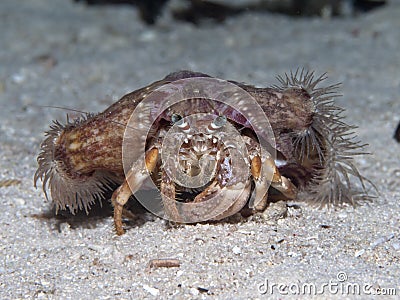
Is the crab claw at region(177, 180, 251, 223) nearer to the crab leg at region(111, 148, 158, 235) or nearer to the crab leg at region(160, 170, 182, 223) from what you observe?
the crab leg at region(160, 170, 182, 223)

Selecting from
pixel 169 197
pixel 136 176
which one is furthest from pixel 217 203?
pixel 136 176

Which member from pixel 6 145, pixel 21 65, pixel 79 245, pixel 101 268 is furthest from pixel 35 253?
pixel 21 65

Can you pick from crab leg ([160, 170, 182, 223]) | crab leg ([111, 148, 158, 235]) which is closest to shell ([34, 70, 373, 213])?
crab leg ([111, 148, 158, 235])

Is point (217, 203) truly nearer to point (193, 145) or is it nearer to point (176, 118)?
point (193, 145)

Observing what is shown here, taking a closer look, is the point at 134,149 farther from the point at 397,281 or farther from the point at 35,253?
the point at 397,281

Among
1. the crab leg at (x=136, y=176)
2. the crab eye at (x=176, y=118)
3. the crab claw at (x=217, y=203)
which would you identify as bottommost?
the crab claw at (x=217, y=203)

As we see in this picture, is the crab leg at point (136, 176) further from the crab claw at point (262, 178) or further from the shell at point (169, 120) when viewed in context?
the crab claw at point (262, 178)

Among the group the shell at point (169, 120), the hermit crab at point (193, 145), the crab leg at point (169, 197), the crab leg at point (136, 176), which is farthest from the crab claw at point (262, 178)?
the crab leg at point (136, 176)

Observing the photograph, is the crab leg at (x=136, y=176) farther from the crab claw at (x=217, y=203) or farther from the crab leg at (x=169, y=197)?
the crab claw at (x=217, y=203)

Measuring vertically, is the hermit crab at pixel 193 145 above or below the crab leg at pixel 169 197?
above
